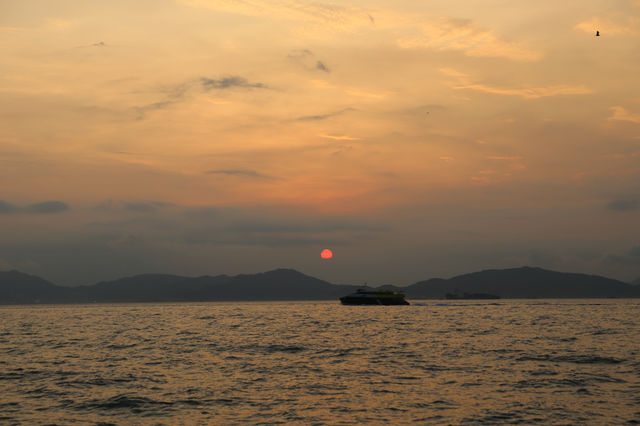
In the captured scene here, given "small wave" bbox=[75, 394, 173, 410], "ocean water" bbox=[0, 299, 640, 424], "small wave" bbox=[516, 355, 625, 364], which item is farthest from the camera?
"small wave" bbox=[516, 355, 625, 364]

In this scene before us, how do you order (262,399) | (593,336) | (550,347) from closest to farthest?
(262,399), (550,347), (593,336)

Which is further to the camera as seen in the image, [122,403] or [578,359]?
[578,359]

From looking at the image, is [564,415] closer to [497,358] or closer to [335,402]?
[335,402]

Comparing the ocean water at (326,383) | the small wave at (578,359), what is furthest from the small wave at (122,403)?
the small wave at (578,359)

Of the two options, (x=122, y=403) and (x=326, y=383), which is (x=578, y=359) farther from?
(x=122, y=403)

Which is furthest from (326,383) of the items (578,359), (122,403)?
(578,359)

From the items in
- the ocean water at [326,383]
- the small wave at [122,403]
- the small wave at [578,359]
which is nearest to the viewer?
the ocean water at [326,383]

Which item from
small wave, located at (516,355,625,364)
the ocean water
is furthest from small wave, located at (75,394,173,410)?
small wave, located at (516,355,625,364)

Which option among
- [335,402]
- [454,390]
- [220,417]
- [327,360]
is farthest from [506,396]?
[327,360]

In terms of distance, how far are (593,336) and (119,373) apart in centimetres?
6955

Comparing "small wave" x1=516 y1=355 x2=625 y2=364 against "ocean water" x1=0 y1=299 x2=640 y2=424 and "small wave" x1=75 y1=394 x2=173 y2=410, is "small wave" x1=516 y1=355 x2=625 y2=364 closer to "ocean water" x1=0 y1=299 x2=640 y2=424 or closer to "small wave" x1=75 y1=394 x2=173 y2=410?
"ocean water" x1=0 y1=299 x2=640 y2=424

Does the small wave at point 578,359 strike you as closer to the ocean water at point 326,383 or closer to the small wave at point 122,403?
the ocean water at point 326,383

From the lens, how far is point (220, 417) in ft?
110

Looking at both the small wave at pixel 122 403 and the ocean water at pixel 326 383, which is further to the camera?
the small wave at pixel 122 403
